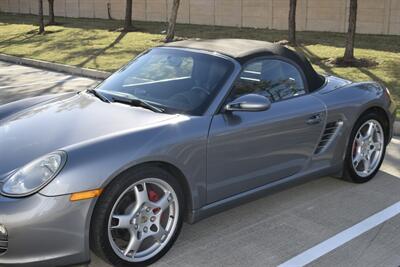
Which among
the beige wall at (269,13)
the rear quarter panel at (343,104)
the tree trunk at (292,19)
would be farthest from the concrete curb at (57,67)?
the beige wall at (269,13)

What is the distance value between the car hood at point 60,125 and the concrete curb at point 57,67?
7106 mm

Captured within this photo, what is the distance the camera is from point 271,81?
4203mm

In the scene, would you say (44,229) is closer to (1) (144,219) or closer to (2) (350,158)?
(1) (144,219)

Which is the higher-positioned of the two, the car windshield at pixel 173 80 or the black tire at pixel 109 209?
the car windshield at pixel 173 80

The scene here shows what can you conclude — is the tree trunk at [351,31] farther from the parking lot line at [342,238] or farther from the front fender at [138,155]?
the front fender at [138,155]

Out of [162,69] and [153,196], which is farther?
[162,69]

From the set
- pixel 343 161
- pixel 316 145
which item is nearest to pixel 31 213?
pixel 316 145

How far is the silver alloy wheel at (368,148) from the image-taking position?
15.7 ft

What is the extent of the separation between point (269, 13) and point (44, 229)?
687 inches

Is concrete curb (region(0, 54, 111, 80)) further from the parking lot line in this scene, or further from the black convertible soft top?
the parking lot line

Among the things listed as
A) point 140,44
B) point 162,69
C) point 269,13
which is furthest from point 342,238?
point 269,13

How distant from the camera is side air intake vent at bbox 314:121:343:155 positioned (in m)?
4.38

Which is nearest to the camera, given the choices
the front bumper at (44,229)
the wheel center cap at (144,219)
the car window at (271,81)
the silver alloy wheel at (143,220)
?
the front bumper at (44,229)

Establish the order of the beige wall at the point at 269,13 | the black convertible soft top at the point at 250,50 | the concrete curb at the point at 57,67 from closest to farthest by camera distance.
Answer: the black convertible soft top at the point at 250,50
the concrete curb at the point at 57,67
the beige wall at the point at 269,13
